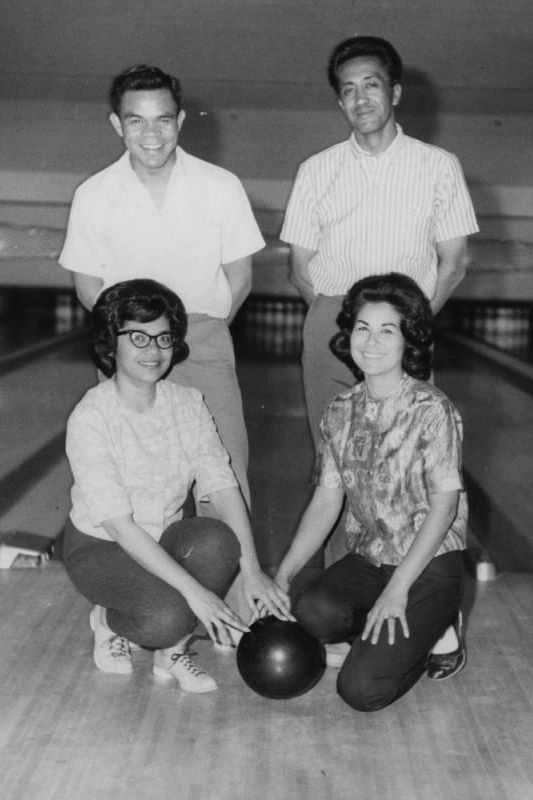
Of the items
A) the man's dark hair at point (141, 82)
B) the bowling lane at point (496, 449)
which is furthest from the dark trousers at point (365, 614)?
the bowling lane at point (496, 449)

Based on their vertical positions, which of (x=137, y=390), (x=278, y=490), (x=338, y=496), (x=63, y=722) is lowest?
(x=278, y=490)

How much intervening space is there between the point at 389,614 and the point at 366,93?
109 cm

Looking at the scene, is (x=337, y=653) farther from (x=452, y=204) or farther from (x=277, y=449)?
(x=277, y=449)

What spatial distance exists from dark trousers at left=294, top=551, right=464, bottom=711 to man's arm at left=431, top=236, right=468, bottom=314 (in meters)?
0.64

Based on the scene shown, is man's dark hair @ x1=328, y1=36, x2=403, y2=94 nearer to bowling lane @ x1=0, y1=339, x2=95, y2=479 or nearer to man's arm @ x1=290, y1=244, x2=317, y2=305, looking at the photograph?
man's arm @ x1=290, y1=244, x2=317, y2=305

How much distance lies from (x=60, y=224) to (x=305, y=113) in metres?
1.60

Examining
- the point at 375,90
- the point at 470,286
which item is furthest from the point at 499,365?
the point at 375,90

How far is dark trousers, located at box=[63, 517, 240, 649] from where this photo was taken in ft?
7.23

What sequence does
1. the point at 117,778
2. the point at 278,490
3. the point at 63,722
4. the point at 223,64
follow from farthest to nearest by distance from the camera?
1. the point at 223,64
2. the point at 278,490
3. the point at 63,722
4. the point at 117,778

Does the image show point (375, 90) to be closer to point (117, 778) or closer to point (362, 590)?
point (362, 590)

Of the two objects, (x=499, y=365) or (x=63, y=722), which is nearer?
(x=63, y=722)

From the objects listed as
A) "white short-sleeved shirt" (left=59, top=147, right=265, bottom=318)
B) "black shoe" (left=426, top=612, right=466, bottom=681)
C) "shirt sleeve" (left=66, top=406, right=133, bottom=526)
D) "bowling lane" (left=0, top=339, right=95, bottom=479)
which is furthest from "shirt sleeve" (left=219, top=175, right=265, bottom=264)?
"bowling lane" (left=0, top=339, right=95, bottom=479)

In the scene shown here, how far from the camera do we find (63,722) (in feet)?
Answer: 6.72

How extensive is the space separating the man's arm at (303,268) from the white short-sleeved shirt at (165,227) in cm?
21
